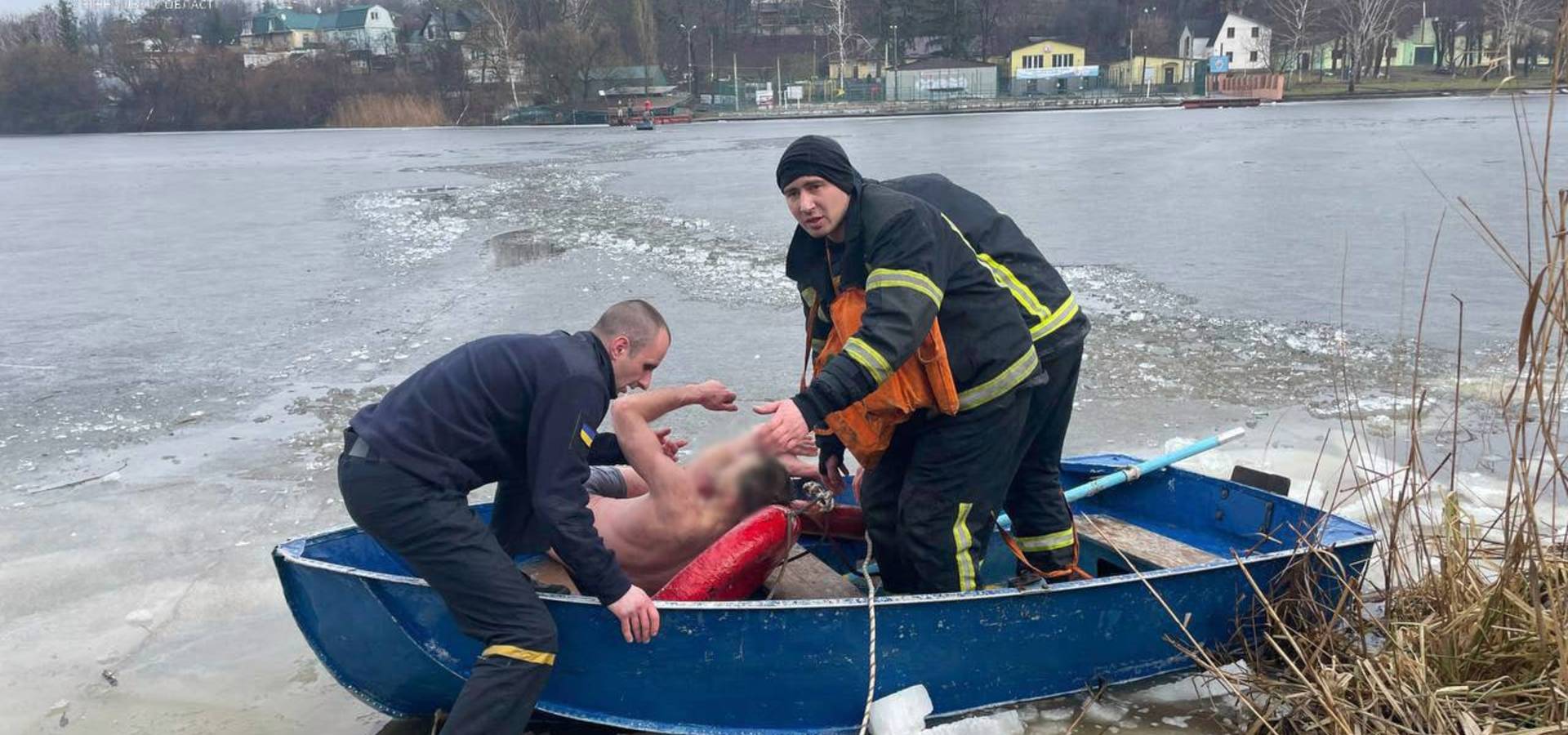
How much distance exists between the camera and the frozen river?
14.4 feet

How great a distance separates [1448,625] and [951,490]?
4.69 feet

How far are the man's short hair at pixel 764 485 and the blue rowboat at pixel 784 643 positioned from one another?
0.58 meters

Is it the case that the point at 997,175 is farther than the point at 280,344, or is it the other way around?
the point at 997,175

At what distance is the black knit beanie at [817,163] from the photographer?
335 cm

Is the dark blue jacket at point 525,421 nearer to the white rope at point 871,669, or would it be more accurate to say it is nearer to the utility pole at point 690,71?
the white rope at point 871,669

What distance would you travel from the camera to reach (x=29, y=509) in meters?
5.46

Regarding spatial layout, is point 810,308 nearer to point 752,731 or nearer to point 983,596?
point 983,596

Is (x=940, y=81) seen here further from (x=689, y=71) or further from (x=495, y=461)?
(x=495, y=461)

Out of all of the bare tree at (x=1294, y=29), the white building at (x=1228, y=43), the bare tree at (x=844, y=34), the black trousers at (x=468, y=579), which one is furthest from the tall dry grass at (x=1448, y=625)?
the bare tree at (x=844, y=34)

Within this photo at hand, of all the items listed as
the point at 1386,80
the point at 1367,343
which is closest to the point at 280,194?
the point at 1367,343

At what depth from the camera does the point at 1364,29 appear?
64.7 m

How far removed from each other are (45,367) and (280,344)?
1529mm

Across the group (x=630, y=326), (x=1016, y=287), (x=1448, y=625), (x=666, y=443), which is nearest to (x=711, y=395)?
(x=666, y=443)

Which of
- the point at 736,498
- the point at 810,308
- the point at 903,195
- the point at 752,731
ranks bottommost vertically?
the point at 752,731
